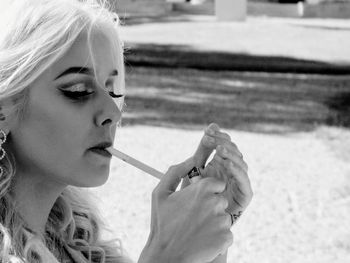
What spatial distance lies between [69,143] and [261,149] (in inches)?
207

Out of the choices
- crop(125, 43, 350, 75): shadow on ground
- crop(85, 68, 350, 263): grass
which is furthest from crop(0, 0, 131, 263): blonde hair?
crop(125, 43, 350, 75): shadow on ground

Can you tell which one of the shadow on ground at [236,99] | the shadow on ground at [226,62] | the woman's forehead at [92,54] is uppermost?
the woman's forehead at [92,54]

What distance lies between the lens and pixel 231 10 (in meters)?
18.2

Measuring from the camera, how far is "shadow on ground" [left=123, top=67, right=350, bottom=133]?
307 inches

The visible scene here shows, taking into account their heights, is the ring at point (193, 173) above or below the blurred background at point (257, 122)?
above

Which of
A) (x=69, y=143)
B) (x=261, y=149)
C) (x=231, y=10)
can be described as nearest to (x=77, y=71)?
(x=69, y=143)

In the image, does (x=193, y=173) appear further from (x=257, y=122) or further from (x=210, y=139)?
(x=257, y=122)

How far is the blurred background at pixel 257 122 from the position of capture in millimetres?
4898

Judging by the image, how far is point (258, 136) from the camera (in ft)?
23.7

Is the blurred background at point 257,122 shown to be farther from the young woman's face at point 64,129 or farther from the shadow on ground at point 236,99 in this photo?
the young woman's face at point 64,129

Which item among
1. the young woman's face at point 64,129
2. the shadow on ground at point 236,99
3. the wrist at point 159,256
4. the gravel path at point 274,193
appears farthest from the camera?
the shadow on ground at point 236,99

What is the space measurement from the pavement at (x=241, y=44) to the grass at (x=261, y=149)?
83cm

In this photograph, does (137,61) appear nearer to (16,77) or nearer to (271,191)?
(271,191)

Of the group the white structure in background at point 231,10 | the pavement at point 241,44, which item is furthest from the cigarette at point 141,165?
the white structure in background at point 231,10
